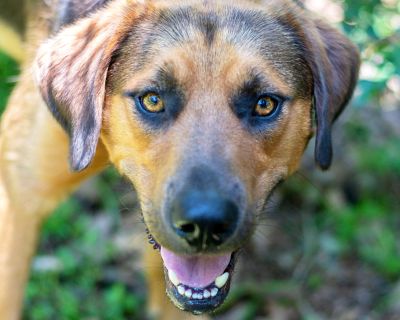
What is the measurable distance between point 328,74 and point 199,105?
0.81m

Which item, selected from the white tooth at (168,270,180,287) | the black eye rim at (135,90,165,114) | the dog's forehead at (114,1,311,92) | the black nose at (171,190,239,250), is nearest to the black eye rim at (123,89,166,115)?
the black eye rim at (135,90,165,114)

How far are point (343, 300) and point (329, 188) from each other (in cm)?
112

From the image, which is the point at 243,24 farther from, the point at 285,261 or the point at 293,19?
the point at 285,261

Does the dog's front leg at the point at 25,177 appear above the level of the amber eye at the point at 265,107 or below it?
below

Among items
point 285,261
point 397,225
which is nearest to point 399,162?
point 397,225

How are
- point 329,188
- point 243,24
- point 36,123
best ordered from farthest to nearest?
1. point 329,188
2. point 36,123
3. point 243,24

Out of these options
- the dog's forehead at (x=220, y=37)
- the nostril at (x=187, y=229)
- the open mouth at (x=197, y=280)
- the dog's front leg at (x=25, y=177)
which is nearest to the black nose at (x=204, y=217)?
the nostril at (x=187, y=229)

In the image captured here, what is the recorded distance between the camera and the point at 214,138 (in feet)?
13.0

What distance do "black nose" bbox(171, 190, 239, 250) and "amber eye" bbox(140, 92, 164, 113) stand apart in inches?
22.7

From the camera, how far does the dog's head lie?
386cm

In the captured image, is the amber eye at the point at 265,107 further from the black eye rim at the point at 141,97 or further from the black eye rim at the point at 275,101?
the black eye rim at the point at 141,97

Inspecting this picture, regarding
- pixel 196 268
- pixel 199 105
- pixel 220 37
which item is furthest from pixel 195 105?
pixel 196 268

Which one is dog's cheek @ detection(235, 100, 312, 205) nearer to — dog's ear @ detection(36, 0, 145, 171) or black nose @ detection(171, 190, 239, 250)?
black nose @ detection(171, 190, 239, 250)

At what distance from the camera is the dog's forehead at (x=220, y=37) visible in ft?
13.8
